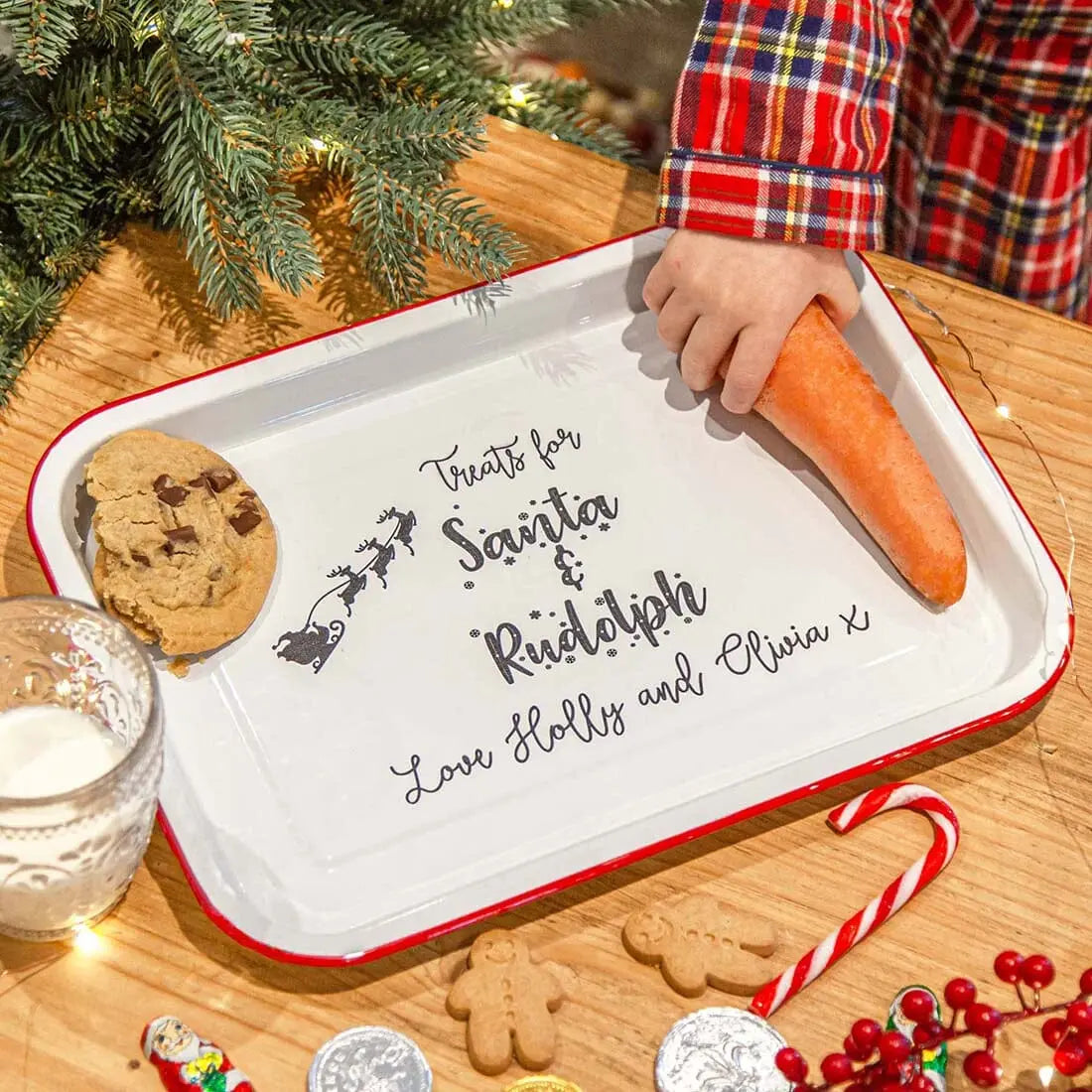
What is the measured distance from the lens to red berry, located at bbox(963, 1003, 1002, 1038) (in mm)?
808

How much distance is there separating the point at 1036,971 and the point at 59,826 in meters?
0.65

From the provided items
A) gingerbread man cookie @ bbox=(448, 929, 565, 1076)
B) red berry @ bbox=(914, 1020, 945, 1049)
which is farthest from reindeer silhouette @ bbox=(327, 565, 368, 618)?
red berry @ bbox=(914, 1020, 945, 1049)

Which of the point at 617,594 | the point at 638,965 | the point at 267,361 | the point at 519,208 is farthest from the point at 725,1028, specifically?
the point at 519,208

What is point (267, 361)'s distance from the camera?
3.41 ft

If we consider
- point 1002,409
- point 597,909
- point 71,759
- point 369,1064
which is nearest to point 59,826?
point 71,759

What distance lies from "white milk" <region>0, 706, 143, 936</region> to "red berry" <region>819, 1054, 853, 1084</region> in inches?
19.0

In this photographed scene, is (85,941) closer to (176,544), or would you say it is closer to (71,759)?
(71,759)

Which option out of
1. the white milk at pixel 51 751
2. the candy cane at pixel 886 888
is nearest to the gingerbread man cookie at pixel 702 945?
the candy cane at pixel 886 888

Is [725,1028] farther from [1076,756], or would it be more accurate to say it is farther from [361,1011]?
[1076,756]

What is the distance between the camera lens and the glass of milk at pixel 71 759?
779mm

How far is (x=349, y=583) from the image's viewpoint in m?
1.00

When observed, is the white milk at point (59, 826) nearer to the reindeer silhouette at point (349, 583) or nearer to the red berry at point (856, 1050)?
the reindeer silhouette at point (349, 583)

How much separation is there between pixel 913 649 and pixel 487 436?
0.40 metres

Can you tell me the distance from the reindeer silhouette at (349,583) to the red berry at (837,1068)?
1.56 ft
